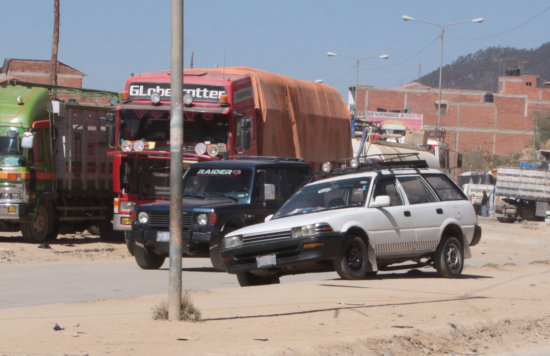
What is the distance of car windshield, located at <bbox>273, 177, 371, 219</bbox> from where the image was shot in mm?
15227

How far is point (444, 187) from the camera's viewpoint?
16.7 m

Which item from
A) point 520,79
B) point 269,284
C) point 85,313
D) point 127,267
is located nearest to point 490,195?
point 127,267

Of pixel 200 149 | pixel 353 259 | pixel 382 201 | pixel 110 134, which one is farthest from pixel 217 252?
pixel 110 134

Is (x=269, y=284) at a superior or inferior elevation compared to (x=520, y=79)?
inferior

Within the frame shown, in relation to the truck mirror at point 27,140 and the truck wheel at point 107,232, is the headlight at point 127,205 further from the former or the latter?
the truck wheel at point 107,232

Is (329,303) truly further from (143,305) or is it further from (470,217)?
(470,217)

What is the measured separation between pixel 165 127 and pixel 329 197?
310 inches

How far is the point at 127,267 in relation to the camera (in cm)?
1973

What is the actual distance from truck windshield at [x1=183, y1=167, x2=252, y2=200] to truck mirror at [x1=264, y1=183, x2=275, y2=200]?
39 cm

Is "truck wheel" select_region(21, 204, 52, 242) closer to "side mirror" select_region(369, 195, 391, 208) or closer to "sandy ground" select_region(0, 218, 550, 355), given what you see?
"sandy ground" select_region(0, 218, 550, 355)

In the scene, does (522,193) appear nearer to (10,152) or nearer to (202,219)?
(10,152)

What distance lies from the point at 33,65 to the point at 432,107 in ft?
150

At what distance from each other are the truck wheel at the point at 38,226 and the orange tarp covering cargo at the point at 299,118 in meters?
5.96

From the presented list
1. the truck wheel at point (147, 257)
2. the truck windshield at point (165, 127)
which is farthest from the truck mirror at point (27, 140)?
the truck wheel at point (147, 257)
